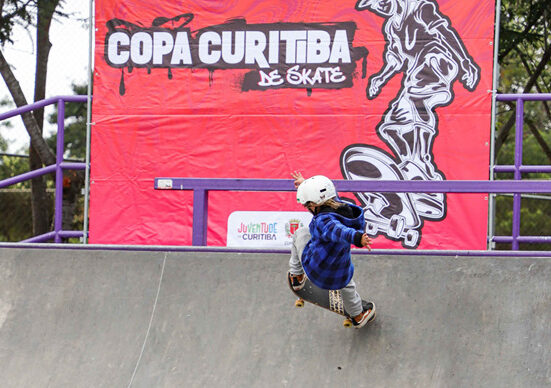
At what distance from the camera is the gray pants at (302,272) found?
Result: 610cm

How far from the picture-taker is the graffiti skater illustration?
8844 mm

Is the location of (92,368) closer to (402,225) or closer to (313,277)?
(313,277)

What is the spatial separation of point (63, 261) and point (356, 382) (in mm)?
3148

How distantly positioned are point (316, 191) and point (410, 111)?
11.3ft

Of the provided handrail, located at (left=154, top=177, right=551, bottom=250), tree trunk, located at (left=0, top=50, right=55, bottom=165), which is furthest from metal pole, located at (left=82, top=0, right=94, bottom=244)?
tree trunk, located at (left=0, top=50, right=55, bottom=165)

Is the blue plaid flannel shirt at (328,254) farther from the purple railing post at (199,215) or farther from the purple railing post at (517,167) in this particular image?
the purple railing post at (517,167)

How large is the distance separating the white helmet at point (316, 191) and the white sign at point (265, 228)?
312cm

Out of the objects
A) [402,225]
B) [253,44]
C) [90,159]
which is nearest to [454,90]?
[402,225]

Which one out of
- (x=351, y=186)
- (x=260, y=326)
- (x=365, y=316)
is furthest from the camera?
(x=351, y=186)

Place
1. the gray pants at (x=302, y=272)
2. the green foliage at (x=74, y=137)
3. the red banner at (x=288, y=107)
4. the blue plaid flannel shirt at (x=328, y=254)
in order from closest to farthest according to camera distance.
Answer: the blue plaid flannel shirt at (x=328, y=254) → the gray pants at (x=302, y=272) → the red banner at (x=288, y=107) → the green foliage at (x=74, y=137)

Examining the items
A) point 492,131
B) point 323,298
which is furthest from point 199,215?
point 492,131

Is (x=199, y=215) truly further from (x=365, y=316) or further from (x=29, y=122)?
(x=29, y=122)

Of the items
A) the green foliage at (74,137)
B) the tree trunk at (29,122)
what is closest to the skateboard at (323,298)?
the tree trunk at (29,122)

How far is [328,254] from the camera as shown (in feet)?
19.3
